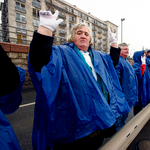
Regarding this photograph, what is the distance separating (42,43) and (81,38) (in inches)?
24.5

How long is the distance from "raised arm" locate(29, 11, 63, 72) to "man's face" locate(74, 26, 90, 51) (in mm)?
450

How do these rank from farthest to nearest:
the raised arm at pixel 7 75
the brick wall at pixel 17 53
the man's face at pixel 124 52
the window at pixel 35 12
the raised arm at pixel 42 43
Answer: the window at pixel 35 12
the brick wall at pixel 17 53
the man's face at pixel 124 52
the raised arm at pixel 42 43
the raised arm at pixel 7 75

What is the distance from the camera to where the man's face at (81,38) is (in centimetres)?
124

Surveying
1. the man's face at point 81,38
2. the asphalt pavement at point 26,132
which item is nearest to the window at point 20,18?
the asphalt pavement at point 26,132

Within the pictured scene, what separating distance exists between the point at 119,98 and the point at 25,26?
88.7 ft

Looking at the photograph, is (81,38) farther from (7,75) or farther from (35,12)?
(35,12)

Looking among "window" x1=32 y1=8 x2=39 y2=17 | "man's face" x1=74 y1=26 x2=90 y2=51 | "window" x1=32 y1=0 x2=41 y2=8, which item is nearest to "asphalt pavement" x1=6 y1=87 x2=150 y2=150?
"man's face" x1=74 y1=26 x2=90 y2=51

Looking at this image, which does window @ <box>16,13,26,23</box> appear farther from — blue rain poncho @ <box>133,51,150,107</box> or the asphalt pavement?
blue rain poncho @ <box>133,51,150,107</box>

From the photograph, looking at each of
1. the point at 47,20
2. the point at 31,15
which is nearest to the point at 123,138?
the point at 47,20

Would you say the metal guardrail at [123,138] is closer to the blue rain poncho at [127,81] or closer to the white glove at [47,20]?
the blue rain poncho at [127,81]

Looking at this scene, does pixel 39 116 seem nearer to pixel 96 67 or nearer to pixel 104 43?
pixel 96 67

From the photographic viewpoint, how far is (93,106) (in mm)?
954

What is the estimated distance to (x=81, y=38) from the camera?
1.26m

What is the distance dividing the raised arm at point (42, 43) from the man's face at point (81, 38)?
1.48 ft
